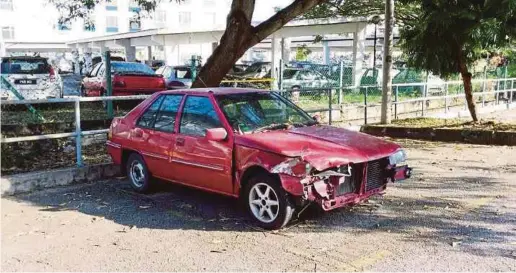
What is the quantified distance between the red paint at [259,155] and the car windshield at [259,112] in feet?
0.44

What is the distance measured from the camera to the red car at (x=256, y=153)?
5.55 metres

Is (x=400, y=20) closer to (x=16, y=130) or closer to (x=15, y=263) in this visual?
(x=16, y=130)

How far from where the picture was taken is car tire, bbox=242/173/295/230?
5.59 metres

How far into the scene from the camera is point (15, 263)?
4.86 m

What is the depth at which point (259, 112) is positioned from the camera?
6656mm

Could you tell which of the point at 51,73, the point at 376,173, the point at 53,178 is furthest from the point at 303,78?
the point at 376,173

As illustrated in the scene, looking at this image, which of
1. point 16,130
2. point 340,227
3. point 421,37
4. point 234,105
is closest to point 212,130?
point 234,105

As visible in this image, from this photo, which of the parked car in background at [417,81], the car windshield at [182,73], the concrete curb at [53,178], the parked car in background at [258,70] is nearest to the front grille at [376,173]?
the concrete curb at [53,178]

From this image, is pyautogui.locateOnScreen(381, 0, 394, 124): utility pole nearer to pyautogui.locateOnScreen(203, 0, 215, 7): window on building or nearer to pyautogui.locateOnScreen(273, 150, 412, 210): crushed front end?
pyautogui.locateOnScreen(273, 150, 412, 210): crushed front end

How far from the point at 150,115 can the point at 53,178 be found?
70.3 inches

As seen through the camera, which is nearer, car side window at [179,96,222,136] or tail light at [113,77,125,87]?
car side window at [179,96,222,136]

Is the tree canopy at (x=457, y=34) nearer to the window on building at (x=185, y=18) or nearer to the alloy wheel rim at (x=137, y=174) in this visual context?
the alloy wheel rim at (x=137, y=174)

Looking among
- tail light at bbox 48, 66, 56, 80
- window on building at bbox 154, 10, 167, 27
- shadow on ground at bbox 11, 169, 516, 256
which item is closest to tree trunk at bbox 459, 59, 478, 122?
shadow on ground at bbox 11, 169, 516, 256

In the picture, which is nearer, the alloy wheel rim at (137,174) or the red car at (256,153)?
the red car at (256,153)
